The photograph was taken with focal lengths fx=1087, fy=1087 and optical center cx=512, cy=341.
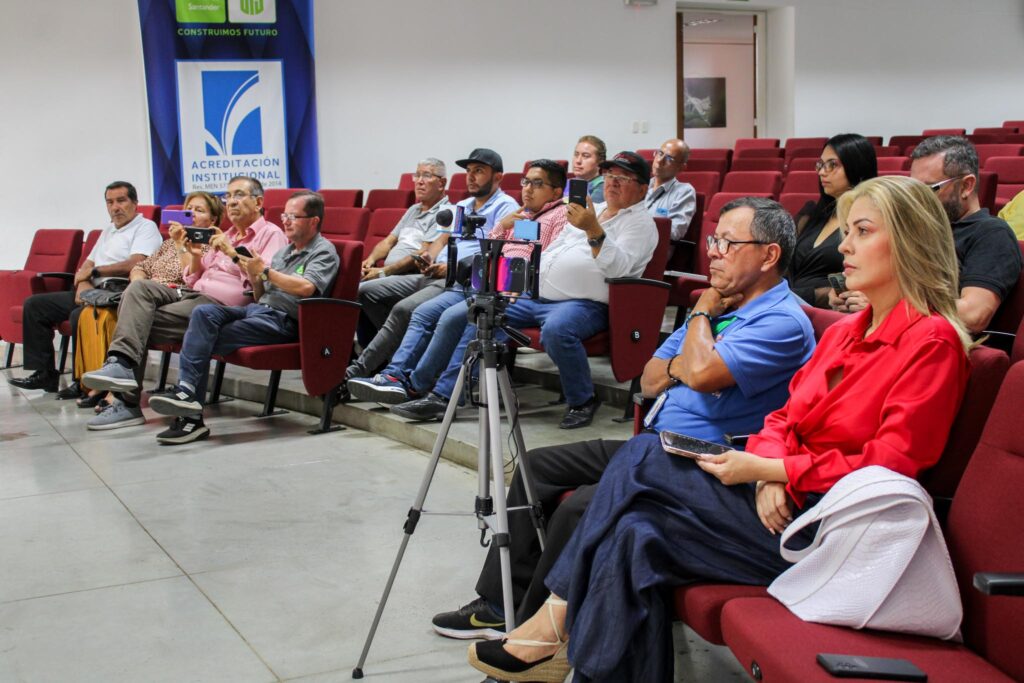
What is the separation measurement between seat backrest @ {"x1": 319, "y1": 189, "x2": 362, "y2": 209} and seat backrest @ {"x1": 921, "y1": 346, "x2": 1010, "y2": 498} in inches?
232

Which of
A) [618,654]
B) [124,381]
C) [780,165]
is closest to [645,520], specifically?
[618,654]

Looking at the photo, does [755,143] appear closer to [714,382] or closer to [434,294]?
[434,294]

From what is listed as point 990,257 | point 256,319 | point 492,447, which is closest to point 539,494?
point 492,447

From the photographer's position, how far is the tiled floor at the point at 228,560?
2461 mm

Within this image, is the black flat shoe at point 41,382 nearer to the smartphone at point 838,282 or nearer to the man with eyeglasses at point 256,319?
the man with eyeglasses at point 256,319

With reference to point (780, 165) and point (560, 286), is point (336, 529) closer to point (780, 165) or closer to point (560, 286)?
point (560, 286)

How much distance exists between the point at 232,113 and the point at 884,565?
28.3ft

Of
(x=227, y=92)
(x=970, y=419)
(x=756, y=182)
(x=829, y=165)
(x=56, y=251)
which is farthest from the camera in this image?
(x=227, y=92)

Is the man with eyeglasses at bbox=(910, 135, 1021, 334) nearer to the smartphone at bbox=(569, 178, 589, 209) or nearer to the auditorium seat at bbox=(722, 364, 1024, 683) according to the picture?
A: the auditorium seat at bbox=(722, 364, 1024, 683)

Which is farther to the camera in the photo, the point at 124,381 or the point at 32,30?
the point at 32,30

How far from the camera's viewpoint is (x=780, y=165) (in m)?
8.32

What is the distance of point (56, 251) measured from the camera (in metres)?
6.67

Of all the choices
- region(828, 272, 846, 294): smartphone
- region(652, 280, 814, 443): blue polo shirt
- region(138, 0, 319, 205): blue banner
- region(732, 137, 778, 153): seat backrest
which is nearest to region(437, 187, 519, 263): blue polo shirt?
region(828, 272, 846, 294): smartphone

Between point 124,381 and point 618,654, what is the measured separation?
3.62 metres
